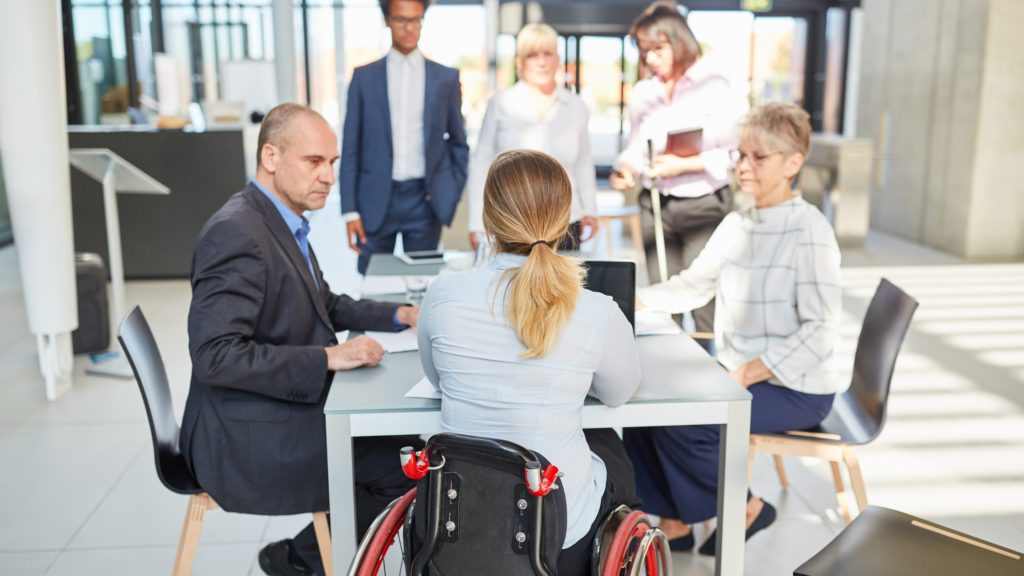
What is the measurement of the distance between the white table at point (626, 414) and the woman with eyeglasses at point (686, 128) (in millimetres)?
1485

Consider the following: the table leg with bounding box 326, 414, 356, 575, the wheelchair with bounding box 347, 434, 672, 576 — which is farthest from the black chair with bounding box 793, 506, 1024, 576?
the table leg with bounding box 326, 414, 356, 575

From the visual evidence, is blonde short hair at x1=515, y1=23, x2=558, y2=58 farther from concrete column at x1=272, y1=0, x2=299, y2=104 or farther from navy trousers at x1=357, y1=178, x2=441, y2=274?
concrete column at x1=272, y1=0, x2=299, y2=104

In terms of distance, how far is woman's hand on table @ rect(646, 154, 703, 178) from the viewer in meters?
3.40

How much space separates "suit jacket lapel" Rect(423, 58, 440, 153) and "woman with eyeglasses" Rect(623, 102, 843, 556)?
4.93 ft

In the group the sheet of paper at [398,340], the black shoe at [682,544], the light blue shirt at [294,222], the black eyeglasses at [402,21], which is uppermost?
the black eyeglasses at [402,21]

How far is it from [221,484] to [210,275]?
504 mm

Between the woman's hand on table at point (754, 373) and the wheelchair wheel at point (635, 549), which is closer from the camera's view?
the wheelchair wheel at point (635, 549)

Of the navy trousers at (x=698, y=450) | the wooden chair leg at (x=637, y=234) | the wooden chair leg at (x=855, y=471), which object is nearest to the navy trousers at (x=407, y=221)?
the navy trousers at (x=698, y=450)

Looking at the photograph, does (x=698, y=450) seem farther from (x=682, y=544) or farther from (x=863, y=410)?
(x=863, y=410)

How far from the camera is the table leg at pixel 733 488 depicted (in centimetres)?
186

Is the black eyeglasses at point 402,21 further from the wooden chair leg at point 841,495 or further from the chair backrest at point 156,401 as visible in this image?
the wooden chair leg at point 841,495

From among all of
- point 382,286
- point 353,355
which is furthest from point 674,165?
point 353,355

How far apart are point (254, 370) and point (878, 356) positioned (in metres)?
1.71

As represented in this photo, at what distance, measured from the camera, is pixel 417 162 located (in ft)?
11.9
